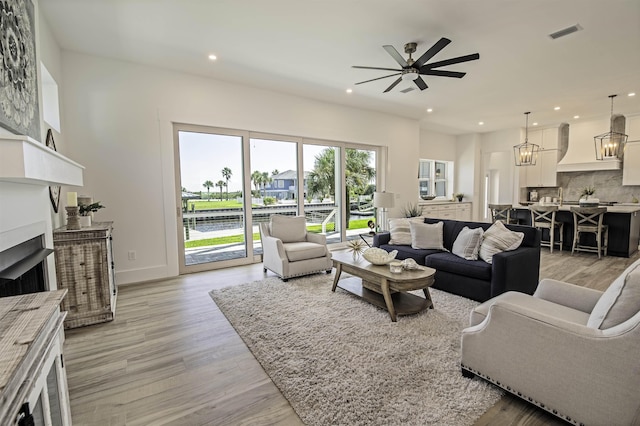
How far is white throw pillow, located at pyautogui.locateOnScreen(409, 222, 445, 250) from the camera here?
3.97 m

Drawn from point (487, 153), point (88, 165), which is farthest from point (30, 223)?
point (487, 153)

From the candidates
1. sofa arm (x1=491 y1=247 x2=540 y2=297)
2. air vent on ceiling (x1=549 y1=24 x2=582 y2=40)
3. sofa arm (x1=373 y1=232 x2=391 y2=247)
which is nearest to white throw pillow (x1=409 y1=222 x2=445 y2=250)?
sofa arm (x1=373 y1=232 x2=391 y2=247)

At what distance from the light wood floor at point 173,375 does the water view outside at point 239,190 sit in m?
1.57

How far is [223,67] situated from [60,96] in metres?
1.93

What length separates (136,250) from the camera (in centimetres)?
409

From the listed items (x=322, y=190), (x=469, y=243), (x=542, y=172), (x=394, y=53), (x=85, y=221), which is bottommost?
(x=469, y=243)

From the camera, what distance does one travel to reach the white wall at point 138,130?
371cm

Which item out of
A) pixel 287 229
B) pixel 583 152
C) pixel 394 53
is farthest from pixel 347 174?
pixel 583 152

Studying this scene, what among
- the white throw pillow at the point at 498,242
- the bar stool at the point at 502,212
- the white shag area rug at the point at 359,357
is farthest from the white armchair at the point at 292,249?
the bar stool at the point at 502,212

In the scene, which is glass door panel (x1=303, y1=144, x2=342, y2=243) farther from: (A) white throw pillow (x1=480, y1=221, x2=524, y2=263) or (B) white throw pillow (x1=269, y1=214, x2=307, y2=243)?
(A) white throw pillow (x1=480, y1=221, x2=524, y2=263)

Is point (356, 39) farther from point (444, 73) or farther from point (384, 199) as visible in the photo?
point (384, 199)

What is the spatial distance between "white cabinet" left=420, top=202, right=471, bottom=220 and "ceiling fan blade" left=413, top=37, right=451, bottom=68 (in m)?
4.86

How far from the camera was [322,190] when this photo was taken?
5965mm

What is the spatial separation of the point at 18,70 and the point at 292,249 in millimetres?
3076
